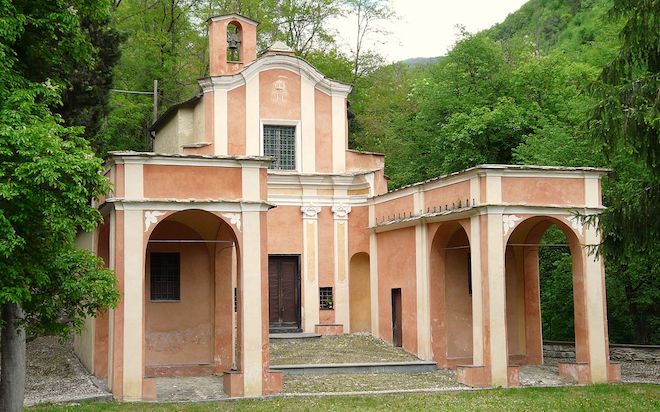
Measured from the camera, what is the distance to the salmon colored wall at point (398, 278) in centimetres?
2211

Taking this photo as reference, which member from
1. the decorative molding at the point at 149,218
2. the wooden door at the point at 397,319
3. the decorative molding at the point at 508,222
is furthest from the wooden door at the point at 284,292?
the decorative molding at the point at 508,222

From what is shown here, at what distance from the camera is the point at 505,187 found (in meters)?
19.1

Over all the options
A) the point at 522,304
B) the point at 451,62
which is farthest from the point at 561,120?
the point at 522,304

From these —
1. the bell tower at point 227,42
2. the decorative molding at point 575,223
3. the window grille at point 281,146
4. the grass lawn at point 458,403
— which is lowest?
the grass lawn at point 458,403

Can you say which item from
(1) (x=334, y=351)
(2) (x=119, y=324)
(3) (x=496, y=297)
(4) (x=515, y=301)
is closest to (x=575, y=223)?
(3) (x=496, y=297)

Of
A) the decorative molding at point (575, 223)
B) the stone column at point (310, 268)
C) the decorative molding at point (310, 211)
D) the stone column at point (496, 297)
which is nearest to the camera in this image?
the stone column at point (496, 297)

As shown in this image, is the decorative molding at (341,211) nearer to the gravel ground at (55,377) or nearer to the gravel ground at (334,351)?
the gravel ground at (334,351)

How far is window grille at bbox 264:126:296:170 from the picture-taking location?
25.3m

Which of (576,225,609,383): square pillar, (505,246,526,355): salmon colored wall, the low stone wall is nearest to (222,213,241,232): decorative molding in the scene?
(576,225,609,383): square pillar

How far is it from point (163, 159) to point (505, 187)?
804cm

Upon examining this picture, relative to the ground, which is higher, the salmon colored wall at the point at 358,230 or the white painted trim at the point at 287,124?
the white painted trim at the point at 287,124

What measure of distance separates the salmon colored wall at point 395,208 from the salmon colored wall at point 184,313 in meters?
5.78

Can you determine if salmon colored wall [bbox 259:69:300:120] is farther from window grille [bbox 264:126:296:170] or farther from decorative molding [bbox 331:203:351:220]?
decorative molding [bbox 331:203:351:220]

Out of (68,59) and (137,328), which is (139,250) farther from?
(68,59)
